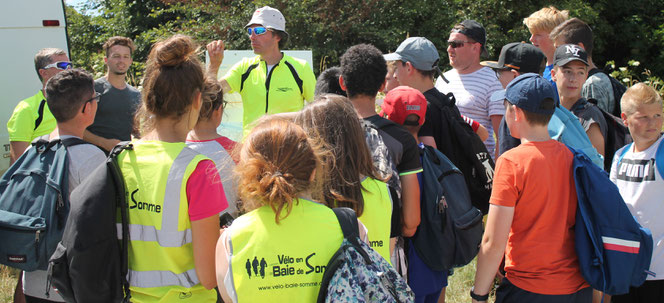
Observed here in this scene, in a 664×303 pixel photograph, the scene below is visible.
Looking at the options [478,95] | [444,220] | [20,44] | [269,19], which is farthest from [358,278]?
[20,44]

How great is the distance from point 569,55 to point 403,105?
4.74 feet

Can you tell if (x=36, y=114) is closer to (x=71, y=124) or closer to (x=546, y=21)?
(x=71, y=124)

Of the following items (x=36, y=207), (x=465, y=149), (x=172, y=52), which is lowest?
(x=36, y=207)

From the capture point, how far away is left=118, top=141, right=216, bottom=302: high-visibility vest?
83.1 inches

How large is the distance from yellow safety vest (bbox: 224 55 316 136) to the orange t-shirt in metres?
2.47

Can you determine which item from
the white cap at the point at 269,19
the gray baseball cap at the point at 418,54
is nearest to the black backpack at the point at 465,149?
the gray baseball cap at the point at 418,54

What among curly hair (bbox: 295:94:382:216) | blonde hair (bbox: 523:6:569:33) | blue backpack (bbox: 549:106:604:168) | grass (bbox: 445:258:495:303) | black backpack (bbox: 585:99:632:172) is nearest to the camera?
curly hair (bbox: 295:94:382:216)

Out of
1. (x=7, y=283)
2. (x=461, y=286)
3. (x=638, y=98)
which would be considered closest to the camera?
(x=638, y=98)

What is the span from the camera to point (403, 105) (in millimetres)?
2943

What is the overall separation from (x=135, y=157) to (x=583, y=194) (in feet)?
6.61

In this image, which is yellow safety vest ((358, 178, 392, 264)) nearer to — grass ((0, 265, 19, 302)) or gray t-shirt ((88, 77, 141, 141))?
gray t-shirt ((88, 77, 141, 141))

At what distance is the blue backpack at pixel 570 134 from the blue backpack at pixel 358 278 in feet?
5.75

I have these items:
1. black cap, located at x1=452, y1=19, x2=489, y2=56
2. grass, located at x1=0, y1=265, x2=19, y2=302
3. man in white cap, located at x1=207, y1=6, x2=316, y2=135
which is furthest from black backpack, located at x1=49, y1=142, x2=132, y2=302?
black cap, located at x1=452, y1=19, x2=489, y2=56

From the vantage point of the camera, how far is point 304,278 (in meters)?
1.80
